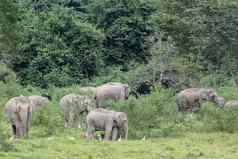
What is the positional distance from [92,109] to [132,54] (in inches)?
794

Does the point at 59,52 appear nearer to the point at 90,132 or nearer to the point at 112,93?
the point at 112,93

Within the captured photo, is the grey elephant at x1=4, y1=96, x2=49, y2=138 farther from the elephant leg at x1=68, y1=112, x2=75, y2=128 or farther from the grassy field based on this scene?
the elephant leg at x1=68, y1=112, x2=75, y2=128

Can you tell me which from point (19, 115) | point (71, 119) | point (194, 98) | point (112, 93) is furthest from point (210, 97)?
point (19, 115)

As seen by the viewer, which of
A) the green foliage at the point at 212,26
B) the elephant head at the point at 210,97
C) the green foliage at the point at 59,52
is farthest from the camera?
the green foliage at the point at 59,52

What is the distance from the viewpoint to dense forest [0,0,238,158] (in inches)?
711

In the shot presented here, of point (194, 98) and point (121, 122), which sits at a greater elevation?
point (194, 98)

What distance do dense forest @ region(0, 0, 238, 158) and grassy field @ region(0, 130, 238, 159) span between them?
76 centimetres

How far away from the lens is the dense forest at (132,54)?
18047 millimetres

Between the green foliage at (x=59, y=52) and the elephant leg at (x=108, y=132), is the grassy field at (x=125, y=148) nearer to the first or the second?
the elephant leg at (x=108, y=132)

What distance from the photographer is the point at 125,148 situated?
14.4 meters

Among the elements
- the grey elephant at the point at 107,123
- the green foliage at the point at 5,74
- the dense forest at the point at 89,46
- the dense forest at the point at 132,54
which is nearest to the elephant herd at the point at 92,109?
the grey elephant at the point at 107,123

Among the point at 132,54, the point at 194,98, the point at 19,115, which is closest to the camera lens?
the point at 19,115

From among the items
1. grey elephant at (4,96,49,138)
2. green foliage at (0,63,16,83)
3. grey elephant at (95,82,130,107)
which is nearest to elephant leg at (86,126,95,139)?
grey elephant at (4,96,49,138)

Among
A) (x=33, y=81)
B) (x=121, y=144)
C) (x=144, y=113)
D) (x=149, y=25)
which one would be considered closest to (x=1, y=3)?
(x=144, y=113)
